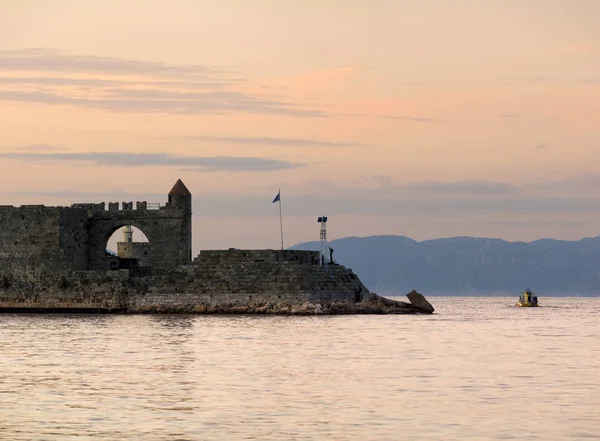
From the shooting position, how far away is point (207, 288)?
67.3 meters

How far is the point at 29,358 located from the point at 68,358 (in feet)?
3.87

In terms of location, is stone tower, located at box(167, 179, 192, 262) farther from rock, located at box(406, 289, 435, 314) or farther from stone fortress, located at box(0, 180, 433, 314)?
rock, located at box(406, 289, 435, 314)

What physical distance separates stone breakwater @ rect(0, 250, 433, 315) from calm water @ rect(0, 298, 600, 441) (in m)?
13.4

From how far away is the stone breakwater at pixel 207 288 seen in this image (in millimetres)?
66812

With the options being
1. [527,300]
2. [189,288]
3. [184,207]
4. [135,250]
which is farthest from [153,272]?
[527,300]

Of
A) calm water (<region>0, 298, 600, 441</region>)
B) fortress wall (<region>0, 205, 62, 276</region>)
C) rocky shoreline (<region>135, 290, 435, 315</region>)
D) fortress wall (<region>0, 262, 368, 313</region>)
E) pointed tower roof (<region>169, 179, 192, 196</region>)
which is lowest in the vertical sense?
calm water (<region>0, 298, 600, 441</region>)

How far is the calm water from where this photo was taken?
2211 cm

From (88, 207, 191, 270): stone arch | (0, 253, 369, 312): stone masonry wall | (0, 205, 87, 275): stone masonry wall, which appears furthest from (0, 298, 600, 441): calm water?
(88, 207, 191, 270): stone arch

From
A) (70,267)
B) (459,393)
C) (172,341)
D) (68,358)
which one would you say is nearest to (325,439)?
(459,393)

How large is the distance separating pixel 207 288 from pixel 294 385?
125 ft

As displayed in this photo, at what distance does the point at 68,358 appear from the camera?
124 ft

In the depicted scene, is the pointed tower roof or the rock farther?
the rock

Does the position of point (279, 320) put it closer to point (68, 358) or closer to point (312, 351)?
point (312, 351)

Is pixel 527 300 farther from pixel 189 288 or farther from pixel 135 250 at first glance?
pixel 189 288
